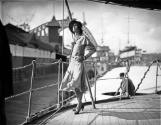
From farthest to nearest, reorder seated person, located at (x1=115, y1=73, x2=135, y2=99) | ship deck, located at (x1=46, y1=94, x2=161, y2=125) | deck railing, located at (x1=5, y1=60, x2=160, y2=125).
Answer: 1. seated person, located at (x1=115, y1=73, x2=135, y2=99)
2. deck railing, located at (x1=5, y1=60, x2=160, y2=125)
3. ship deck, located at (x1=46, y1=94, x2=161, y2=125)

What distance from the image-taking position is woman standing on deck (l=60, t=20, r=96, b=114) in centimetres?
208

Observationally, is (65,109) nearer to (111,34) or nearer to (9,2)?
(9,2)

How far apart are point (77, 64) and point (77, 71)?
0.07 m

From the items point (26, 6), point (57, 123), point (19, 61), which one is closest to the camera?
point (57, 123)

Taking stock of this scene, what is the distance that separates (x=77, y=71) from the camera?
210 centimetres

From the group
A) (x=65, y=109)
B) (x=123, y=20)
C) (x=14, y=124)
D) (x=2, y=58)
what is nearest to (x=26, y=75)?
(x=14, y=124)

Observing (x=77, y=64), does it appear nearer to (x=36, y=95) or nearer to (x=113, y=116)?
(x=113, y=116)

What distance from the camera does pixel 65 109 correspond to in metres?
2.45

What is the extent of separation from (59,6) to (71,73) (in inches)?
99.5

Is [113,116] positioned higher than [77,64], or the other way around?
[77,64]

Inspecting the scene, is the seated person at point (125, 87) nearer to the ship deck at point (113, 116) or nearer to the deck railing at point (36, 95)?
the deck railing at point (36, 95)

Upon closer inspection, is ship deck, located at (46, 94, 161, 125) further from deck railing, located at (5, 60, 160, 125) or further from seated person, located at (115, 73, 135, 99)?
seated person, located at (115, 73, 135, 99)

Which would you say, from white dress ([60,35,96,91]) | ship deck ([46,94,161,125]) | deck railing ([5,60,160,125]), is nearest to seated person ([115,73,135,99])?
deck railing ([5,60,160,125])

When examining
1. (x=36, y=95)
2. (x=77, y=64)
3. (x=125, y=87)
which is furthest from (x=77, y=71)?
(x=36, y=95)
